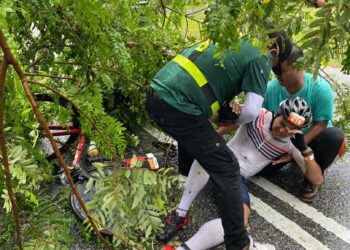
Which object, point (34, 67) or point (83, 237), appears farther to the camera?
point (83, 237)

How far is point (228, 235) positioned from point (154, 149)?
1.65 meters

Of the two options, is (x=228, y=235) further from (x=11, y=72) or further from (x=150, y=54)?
(x=11, y=72)

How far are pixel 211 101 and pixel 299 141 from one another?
1.09 metres

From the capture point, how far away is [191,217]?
3.25 metres

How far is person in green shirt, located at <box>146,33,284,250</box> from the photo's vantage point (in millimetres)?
2422

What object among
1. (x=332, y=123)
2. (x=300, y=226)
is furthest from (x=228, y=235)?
(x=332, y=123)

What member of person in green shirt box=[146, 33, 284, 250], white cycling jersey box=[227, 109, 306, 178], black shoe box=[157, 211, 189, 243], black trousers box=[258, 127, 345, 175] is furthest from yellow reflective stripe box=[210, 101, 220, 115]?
black trousers box=[258, 127, 345, 175]

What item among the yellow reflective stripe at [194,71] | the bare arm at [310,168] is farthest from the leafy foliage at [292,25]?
the bare arm at [310,168]

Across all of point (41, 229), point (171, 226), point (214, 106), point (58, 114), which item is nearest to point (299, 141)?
point (214, 106)

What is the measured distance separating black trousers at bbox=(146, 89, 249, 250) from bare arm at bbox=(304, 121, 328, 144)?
3.44ft

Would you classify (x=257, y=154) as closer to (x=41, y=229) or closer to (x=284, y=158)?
(x=284, y=158)

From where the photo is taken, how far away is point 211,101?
2510 millimetres

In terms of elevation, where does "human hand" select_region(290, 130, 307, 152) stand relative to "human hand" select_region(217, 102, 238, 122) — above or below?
below

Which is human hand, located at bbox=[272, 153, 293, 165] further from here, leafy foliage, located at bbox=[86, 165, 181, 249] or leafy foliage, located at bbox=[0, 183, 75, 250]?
leafy foliage, located at bbox=[86, 165, 181, 249]
